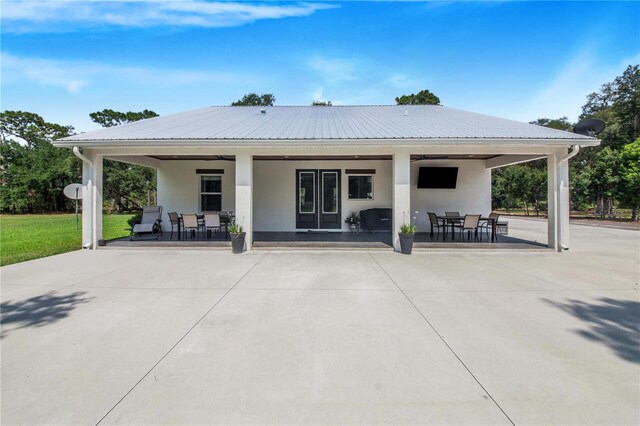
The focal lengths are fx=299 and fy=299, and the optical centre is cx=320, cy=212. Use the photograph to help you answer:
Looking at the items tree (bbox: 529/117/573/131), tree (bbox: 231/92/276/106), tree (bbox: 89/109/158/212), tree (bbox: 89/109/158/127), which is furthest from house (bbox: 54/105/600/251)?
tree (bbox: 529/117/573/131)

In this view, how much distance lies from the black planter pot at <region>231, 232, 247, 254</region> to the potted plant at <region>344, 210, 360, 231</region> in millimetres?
5210

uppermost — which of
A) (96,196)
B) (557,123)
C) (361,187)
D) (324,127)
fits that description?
(557,123)

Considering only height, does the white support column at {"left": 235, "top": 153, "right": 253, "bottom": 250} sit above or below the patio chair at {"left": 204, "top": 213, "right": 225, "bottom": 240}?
above

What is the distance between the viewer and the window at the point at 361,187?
12578mm

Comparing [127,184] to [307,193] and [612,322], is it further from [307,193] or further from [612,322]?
[612,322]

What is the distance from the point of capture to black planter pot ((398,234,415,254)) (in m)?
8.35

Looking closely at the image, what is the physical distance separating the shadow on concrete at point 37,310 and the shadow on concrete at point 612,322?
6.49m

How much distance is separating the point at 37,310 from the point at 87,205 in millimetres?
5948

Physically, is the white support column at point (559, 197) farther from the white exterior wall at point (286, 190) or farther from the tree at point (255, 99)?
the tree at point (255, 99)

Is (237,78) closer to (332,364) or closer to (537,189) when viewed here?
(332,364)

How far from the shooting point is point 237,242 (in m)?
8.49

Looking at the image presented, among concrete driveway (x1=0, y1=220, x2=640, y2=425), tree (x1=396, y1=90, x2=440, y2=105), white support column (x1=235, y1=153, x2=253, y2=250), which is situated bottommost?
concrete driveway (x1=0, y1=220, x2=640, y2=425)

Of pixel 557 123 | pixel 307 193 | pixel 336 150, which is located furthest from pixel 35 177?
pixel 557 123

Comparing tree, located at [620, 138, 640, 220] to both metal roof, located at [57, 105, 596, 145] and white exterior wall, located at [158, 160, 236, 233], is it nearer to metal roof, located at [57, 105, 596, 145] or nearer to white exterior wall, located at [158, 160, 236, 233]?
metal roof, located at [57, 105, 596, 145]
